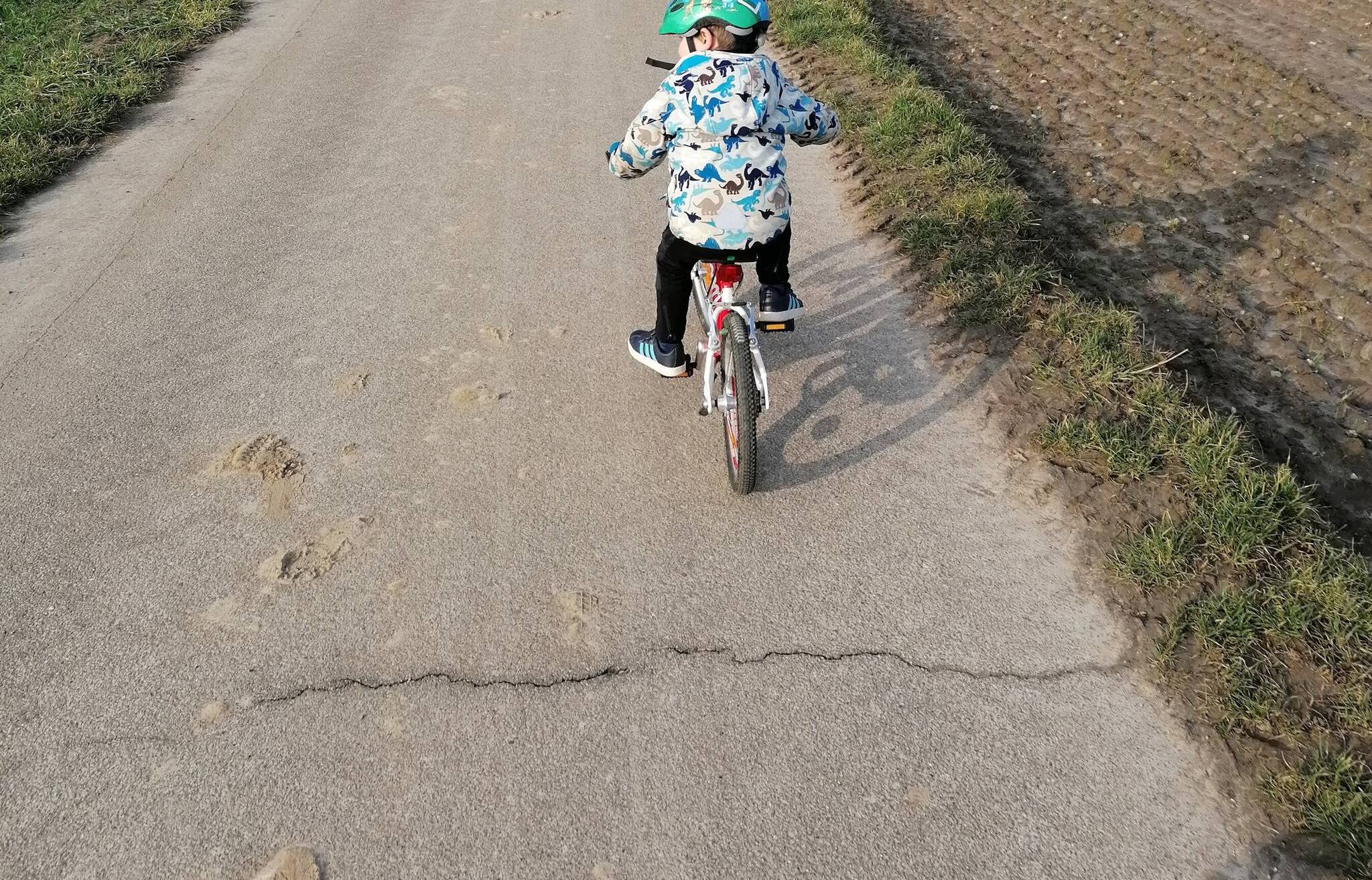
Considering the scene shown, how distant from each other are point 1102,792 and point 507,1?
34.6ft

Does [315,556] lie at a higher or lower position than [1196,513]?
lower

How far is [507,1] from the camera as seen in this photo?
1052 cm

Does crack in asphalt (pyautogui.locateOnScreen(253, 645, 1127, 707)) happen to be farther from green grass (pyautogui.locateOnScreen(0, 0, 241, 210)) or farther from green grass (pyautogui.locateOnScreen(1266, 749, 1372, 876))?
green grass (pyautogui.locateOnScreen(0, 0, 241, 210))

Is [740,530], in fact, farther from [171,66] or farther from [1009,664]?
[171,66]

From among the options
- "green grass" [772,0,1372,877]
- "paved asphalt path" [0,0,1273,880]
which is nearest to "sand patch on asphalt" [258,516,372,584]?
"paved asphalt path" [0,0,1273,880]

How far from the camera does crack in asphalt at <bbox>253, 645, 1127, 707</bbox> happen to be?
302cm

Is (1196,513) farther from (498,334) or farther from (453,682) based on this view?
(498,334)

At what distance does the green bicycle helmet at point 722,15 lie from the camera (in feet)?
10.0

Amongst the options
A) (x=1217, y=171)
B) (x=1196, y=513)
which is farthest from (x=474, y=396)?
(x=1217, y=171)

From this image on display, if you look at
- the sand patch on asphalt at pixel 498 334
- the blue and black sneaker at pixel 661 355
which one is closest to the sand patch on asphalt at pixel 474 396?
→ the sand patch on asphalt at pixel 498 334

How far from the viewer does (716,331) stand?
3.63 meters

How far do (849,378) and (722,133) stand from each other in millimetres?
1633

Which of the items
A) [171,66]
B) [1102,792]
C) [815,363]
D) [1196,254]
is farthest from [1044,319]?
[171,66]

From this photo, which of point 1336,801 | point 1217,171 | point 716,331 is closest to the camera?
point 1336,801
